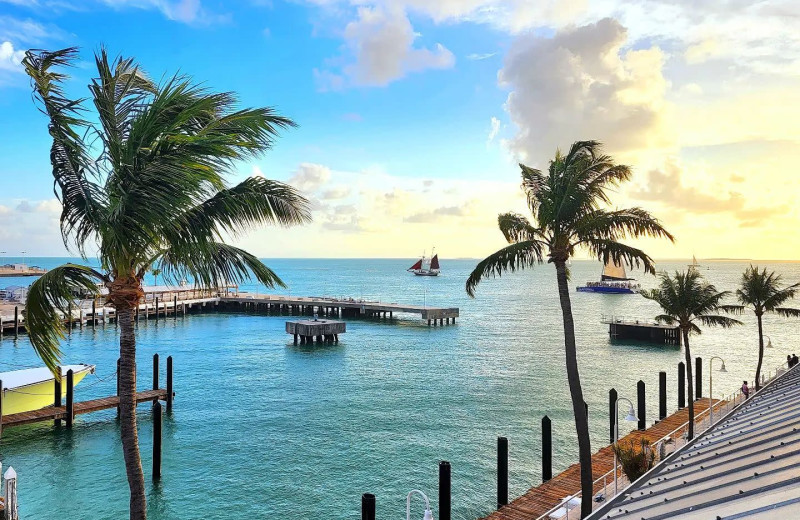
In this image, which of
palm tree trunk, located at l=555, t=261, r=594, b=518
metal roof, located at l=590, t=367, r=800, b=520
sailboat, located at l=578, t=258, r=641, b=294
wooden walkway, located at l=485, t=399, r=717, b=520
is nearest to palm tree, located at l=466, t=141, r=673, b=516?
palm tree trunk, located at l=555, t=261, r=594, b=518

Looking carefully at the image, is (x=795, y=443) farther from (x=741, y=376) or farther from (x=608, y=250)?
(x=741, y=376)

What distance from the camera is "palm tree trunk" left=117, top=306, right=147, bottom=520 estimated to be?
10305 mm

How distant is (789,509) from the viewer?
5.67m

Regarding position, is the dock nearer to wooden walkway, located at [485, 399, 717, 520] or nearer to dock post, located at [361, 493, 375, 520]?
wooden walkway, located at [485, 399, 717, 520]

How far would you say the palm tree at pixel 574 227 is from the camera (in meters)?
16.5

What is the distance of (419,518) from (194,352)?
4295 centimetres

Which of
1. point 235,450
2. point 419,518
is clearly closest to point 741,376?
point 419,518

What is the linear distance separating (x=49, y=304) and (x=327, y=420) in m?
25.2

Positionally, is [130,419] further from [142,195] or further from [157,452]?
[157,452]

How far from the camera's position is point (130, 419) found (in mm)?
10469

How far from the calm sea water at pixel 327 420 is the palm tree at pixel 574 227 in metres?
8.17

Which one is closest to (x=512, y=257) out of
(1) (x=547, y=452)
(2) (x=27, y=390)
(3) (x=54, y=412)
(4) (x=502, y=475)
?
(4) (x=502, y=475)

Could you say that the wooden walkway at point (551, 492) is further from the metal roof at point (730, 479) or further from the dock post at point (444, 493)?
the metal roof at point (730, 479)

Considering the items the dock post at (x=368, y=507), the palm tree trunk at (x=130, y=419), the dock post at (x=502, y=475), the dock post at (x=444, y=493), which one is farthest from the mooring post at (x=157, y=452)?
the palm tree trunk at (x=130, y=419)
